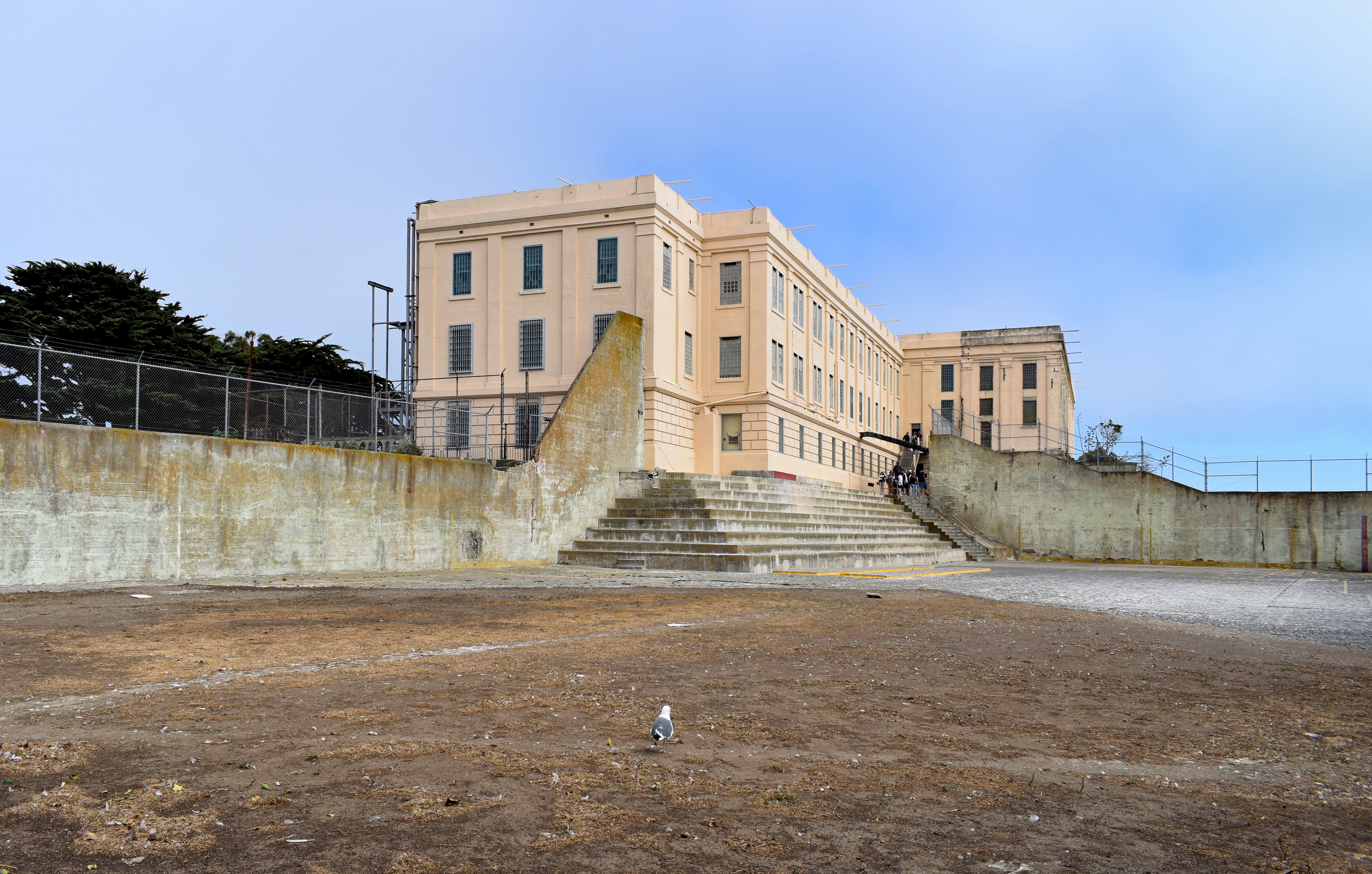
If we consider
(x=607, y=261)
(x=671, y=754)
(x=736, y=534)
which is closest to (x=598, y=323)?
(x=607, y=261)

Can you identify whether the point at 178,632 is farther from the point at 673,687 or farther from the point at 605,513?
the point at 605,513

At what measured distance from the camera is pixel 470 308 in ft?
124

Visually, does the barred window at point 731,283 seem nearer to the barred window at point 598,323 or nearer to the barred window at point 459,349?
the barred window at point 598,323

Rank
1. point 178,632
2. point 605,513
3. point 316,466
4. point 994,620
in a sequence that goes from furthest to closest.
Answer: point 605,513, point 316,466, point 994,620, point 178,632

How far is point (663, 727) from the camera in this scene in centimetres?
480

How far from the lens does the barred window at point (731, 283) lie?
39219 millimetres

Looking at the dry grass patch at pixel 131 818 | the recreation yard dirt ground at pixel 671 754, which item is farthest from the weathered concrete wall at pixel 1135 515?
the dry grass patch at pixel 131 818

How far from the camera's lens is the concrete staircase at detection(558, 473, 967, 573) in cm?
2188

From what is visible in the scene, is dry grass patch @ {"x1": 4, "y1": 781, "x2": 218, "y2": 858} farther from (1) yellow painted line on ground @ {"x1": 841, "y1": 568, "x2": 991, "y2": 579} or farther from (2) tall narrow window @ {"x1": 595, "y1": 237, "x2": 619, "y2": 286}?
(2) tall narrow window @ {"x1": 595, "y1": 237, "x2": 619, "y2": 286}

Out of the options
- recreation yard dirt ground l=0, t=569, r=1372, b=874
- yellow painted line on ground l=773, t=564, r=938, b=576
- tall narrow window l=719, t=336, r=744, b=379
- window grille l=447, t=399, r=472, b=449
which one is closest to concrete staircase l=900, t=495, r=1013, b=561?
tall narrow window l=719, t=336, r=744, b=379

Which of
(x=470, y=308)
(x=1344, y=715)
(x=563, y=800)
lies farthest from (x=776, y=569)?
(x=470, y=308)

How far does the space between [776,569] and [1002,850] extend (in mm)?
18018

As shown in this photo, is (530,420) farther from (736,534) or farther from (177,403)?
(177,403)

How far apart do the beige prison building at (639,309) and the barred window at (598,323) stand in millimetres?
64
